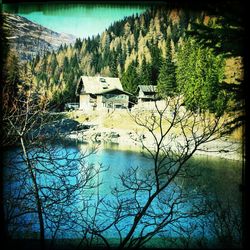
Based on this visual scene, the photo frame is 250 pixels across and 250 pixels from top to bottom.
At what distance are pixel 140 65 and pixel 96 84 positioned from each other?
1.54 feet

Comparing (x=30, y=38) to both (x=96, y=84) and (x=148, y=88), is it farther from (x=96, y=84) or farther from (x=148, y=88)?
(x=148, y=88)

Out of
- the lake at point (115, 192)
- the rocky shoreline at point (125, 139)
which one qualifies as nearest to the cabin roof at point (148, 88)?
the rocky shoreline at point (125, 139)

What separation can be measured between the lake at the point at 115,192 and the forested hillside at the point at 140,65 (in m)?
0.59

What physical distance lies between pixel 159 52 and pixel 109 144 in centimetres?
122

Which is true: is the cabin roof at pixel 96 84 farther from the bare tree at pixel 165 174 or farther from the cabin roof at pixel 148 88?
the bare tree at pixel 165 174

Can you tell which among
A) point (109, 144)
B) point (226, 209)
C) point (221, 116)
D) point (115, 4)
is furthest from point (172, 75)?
point (115, 4)

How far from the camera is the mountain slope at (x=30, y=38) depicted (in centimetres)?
192

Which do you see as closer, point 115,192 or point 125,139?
point 115,192

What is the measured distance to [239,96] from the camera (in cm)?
139

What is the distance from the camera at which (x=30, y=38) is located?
2.24 meters

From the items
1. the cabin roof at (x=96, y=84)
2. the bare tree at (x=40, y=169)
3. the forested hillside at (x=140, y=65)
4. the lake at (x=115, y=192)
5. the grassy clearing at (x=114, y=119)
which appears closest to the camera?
the bare tree at (x=40, y=169)

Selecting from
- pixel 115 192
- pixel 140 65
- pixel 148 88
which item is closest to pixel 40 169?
pixel 115 192

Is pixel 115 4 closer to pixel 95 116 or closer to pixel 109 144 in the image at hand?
pixel 95 116

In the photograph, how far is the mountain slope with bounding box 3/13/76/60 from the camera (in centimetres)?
192
